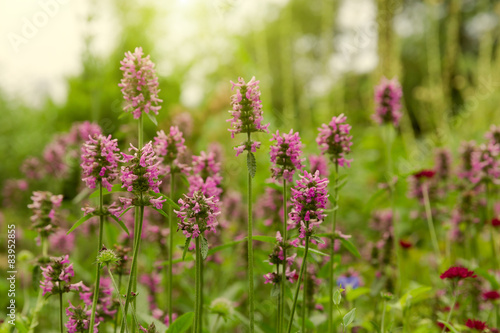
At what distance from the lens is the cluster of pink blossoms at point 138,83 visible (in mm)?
1950

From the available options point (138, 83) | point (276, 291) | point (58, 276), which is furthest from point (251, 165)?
point (58, 276)

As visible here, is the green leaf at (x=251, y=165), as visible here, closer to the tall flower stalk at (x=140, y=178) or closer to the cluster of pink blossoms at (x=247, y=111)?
the cluster of pink blossoms at (x=247, y=111)

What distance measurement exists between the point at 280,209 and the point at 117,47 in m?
6.62

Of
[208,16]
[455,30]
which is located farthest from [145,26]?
[455,30]

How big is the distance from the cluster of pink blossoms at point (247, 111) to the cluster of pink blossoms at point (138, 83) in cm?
33

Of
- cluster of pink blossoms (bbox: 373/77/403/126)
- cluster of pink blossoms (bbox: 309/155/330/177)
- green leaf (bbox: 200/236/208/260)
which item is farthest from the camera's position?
cluster of pink blossoms (bbox: 373/77/403/126)

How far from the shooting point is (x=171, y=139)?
7.25 ft

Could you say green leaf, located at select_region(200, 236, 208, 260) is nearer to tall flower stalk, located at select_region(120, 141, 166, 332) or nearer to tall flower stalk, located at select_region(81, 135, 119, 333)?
tall flower stalk, located at select_region(120, 141, 166, 332)

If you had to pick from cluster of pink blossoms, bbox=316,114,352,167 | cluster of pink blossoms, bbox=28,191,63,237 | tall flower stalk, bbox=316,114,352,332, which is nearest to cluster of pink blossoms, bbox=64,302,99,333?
cluster of pink blossoms, bbox=28,191,63,237

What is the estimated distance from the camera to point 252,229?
10.0ft

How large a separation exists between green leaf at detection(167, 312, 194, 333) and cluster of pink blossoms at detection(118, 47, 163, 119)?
2.66ft

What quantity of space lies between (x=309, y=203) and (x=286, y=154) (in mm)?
209

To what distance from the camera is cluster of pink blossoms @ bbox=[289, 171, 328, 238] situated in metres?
1.78

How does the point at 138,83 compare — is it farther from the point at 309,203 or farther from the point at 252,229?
the point at 252,229
